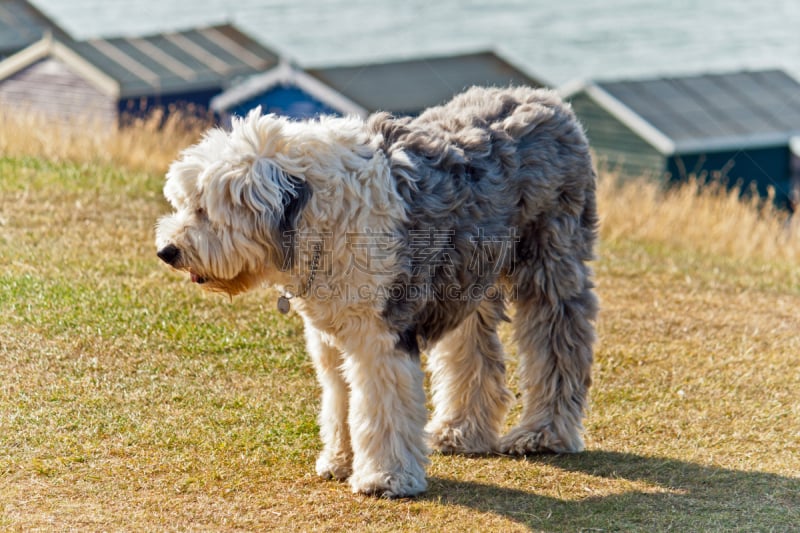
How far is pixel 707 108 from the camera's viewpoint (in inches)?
1111

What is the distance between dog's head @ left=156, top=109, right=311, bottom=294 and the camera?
5801mm

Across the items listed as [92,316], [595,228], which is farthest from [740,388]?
[92,316]

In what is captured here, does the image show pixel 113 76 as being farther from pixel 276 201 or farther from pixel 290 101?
pixel 276 201

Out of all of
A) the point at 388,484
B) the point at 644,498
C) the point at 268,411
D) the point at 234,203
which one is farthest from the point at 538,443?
the point at 234,203

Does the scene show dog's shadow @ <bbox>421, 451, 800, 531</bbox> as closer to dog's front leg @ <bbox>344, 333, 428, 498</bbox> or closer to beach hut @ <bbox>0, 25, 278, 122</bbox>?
dog's front leg @ <bbox>344, 333, 428, 498</bbox>

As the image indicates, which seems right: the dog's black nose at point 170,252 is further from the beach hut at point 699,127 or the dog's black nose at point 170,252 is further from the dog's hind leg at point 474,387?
the beach hut at point 699,127

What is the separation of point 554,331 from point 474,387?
0.64 meters

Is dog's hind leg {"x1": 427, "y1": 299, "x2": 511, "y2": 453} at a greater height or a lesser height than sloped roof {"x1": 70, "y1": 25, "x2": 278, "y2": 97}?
lesser

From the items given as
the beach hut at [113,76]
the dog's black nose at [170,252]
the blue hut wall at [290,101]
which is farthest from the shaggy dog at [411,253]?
the blue hut wall at [290,101]

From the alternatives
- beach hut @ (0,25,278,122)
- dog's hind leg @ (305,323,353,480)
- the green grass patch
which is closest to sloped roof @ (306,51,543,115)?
beach hut @ (0,25,278,122)

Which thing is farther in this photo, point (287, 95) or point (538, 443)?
point (287, 95)

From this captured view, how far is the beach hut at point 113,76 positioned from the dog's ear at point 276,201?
2119 centimetres

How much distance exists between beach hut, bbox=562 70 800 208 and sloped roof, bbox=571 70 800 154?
0.9 inches

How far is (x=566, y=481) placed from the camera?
6.70 metres
